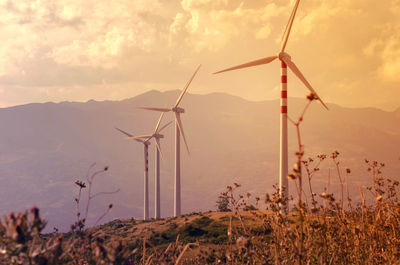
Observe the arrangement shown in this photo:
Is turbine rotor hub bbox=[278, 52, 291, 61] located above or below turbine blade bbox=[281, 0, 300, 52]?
below

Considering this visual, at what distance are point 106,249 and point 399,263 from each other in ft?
22.5

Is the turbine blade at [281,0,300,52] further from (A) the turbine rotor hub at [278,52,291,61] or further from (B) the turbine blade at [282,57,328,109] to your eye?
(B) the turbine blade at [282,57,328,109]

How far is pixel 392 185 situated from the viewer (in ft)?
39.7

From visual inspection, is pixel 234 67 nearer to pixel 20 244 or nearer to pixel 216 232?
pixel 216 232

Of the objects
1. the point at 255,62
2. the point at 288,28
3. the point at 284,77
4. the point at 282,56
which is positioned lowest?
the point at 284,77

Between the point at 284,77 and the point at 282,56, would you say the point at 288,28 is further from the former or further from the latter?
the point at 284,77

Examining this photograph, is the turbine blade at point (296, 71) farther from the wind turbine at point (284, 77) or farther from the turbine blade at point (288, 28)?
the turbine blade at point (288, 28)

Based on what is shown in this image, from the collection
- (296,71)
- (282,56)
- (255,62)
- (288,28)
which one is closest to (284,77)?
(296,71)

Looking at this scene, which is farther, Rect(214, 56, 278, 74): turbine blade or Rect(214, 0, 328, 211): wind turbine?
Rect(214, 56, 278, 74): turbine blade

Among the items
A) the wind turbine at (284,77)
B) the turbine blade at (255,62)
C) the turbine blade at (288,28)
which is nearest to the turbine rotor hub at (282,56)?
the wind turbine at (284,77)

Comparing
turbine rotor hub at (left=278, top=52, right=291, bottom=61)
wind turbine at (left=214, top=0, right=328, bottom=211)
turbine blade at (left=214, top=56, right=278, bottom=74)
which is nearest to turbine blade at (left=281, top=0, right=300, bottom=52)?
wind turbine at (left=214, top=0, right=328, bottom=211)

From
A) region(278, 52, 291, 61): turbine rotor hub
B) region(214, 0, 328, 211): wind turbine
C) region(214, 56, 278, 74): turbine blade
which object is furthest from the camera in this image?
region(214, 56, 278, 74): turbine blade

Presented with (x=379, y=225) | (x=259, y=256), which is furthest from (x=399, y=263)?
(x=259, y=256)

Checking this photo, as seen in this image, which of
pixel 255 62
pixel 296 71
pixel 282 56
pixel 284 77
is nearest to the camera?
pixel 296 71
